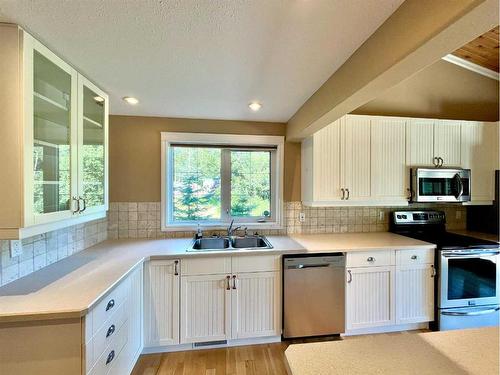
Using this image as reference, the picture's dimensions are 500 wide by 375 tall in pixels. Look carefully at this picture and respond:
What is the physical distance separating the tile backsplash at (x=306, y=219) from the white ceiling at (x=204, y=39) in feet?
4.11

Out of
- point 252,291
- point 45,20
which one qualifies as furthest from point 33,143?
point 252,291

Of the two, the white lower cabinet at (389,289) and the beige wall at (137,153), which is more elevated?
the beige wall at (137,153)

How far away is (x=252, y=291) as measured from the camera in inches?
85.5

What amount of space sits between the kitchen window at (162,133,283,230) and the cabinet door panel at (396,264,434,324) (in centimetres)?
134

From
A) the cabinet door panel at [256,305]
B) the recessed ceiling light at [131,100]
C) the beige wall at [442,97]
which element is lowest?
the cabinet door panel at [256,305]

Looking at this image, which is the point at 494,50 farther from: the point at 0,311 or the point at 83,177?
the point at 0,311

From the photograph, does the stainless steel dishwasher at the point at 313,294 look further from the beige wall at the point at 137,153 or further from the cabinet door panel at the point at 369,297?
the beige wall at the point at 137,153

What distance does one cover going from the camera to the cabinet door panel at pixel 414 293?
91.9 inches

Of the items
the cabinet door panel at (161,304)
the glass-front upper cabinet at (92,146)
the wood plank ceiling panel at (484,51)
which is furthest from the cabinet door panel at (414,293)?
the glass-front upper cabinet at (92,146)

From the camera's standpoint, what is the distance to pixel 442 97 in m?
3.00

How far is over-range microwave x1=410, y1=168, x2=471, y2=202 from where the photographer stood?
8.38 ft

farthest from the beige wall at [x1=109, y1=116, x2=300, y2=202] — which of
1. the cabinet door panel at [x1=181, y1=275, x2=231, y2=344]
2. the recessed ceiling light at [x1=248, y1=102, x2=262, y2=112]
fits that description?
the cabinet door panel at [x1=181, y1=275, x2=231, y2=344]

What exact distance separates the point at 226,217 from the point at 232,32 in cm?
200

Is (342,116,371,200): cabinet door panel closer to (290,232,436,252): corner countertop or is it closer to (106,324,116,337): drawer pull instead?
(290,232,436,252): corner countertop
